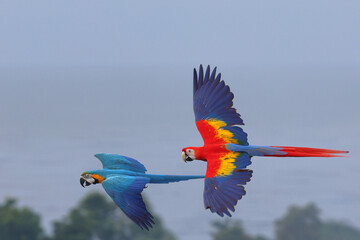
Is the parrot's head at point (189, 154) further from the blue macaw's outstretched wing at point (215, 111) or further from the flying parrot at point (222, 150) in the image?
the blue macaw's outstretched wing at point (215, 111)

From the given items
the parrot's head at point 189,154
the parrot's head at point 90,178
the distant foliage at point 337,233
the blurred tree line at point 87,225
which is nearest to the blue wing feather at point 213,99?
the parrot's head at point 189,154

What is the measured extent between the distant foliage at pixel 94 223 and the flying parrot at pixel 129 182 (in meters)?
52.5

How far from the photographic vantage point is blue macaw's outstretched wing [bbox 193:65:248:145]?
1107 cm

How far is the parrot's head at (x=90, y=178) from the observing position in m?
10.5

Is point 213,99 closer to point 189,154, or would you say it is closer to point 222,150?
point 189,154

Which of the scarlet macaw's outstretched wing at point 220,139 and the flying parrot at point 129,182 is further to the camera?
the scarlet macaw's outstretched wing at point 220,139

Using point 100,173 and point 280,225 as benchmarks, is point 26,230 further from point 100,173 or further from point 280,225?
point 100,173

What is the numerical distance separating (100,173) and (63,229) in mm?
56472

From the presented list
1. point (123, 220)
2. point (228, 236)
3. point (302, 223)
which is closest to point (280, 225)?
point (302, 223)

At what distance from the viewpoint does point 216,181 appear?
1048 cm

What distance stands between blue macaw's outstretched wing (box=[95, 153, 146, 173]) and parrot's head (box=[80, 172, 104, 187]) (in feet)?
0.95

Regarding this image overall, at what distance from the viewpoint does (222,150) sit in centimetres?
1078

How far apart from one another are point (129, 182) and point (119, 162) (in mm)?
810

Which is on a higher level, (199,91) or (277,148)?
(199,91)
